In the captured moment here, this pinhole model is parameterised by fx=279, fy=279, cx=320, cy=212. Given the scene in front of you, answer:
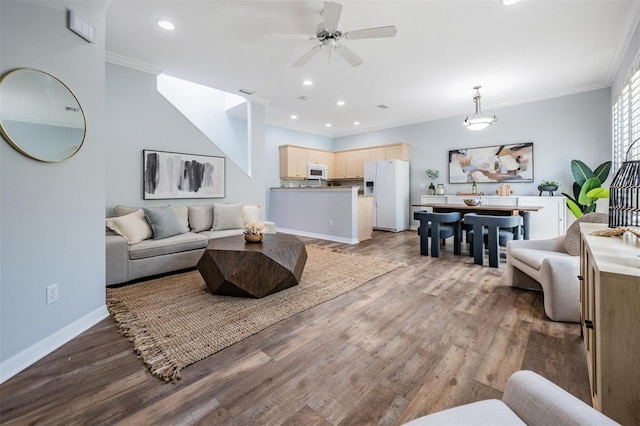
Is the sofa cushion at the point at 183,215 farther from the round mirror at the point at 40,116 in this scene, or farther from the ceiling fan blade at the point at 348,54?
the ceiling fan blade at the point at 348,54

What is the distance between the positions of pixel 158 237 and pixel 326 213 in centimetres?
325

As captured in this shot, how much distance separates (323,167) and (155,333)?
6542mm

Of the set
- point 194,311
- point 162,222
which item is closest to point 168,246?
point 162,222

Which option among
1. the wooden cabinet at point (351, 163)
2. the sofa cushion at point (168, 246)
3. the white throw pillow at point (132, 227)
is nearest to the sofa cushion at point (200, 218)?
the sofa cushion at point (168, 246)

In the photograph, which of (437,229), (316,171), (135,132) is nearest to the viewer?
(135,132)

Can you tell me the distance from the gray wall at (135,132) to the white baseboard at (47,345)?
1.91 m

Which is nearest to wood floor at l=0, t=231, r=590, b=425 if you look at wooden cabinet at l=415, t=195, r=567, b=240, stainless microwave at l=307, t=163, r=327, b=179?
wooden cabinet at l=415, t=195, r=567, b=240

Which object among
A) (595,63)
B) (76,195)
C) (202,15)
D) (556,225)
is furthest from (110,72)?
(556,225)

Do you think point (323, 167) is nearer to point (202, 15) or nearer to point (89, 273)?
point (202, 15)

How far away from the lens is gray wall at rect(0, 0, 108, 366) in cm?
167

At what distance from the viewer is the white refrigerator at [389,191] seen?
6.78 metres

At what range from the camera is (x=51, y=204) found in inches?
75.5

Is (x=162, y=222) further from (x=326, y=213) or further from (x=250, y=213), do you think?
(x=326, y=213)

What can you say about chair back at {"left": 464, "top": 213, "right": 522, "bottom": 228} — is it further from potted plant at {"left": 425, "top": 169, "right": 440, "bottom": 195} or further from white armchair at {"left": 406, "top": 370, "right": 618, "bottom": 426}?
white armchair at {"left": 406, "top": 370, "right": 618, "bottom": 426}
